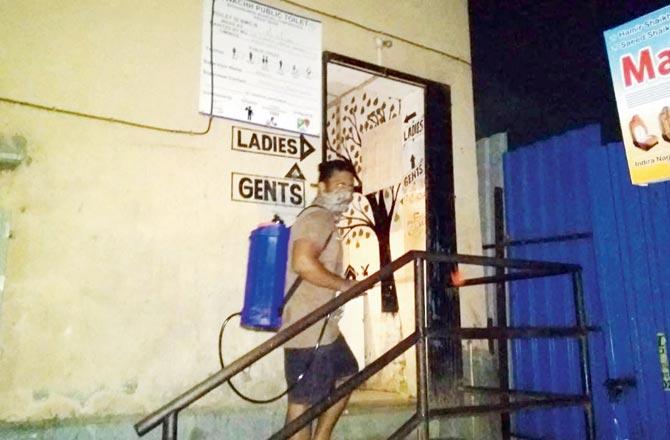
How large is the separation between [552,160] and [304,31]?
228 centimetres

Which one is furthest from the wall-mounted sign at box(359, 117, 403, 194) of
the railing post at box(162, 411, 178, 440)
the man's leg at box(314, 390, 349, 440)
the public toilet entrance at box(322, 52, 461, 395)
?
the railing post at box(162, 411, 178, 440)

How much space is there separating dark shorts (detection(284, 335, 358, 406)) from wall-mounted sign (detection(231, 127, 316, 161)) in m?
1.44

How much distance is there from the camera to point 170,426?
2.20 m

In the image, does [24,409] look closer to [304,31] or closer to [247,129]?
[247,129]

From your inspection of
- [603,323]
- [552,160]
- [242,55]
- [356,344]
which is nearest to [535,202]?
[552,160]

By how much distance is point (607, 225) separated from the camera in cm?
403

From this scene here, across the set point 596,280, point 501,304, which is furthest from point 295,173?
point 596,280

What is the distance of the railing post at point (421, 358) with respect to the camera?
253cm

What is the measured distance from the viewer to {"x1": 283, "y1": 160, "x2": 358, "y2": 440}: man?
9.98ft

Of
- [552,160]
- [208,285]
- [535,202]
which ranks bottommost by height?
[208,285]

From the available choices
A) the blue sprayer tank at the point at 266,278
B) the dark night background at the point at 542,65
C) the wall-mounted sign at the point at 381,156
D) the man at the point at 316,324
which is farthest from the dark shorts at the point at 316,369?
the dark night background at the point at 542,65

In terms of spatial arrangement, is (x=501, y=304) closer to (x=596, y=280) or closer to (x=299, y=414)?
(x=596, y=280)

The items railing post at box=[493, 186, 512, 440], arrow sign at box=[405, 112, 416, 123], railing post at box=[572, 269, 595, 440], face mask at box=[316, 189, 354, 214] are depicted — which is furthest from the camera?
arrow sign at box=[405, 112, 416, 123]

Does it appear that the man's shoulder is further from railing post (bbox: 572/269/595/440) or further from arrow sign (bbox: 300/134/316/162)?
railing post (bbox: 572/269/595/440)
